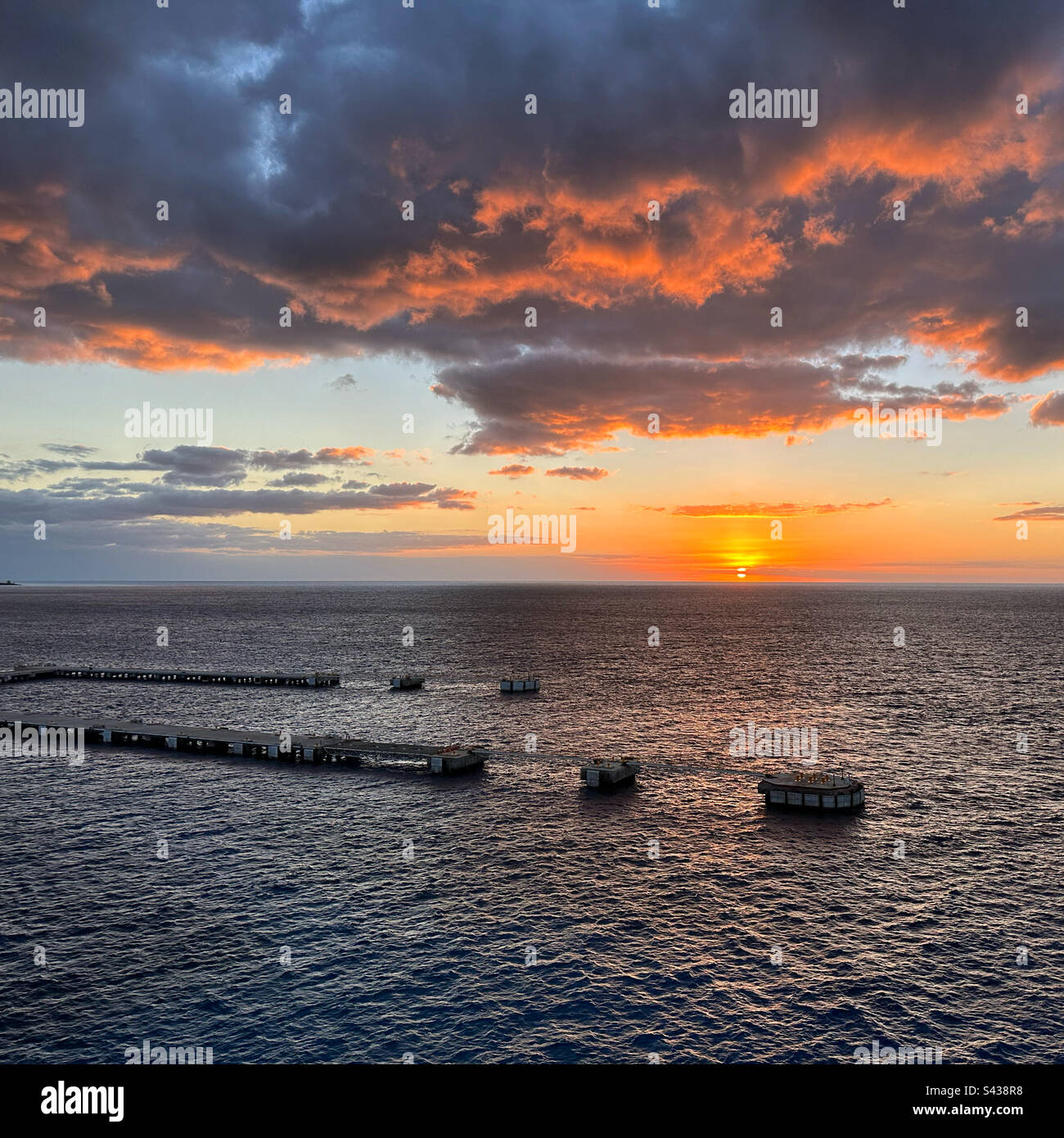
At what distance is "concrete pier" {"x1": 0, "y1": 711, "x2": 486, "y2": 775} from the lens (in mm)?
77938

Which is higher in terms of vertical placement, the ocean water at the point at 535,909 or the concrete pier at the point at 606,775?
the concrete pier at the point at 606,775

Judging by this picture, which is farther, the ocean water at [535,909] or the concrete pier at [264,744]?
the concrete pier at [264,744]

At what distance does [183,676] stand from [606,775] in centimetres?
10318

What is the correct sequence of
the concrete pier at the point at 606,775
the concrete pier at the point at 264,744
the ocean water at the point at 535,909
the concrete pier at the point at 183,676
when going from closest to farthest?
1. the ocean water at the point at 535,909
2. the concrete pier at the point at 606,775
3. the concrete pier at the point at 264,744
4. the concrete pier at the point at 183,676

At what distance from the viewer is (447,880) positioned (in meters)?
48.6

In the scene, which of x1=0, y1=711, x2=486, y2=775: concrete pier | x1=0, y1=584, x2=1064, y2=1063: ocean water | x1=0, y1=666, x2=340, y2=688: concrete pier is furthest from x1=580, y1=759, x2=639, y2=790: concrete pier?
x1=0, y1=666, x2=340, y2=688: concrete pier

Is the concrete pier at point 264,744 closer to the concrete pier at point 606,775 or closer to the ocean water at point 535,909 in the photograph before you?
the ocean water at point 535,909

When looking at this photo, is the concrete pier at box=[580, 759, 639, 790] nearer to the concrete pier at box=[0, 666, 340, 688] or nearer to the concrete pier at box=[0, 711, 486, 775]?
the concrete pier at box=[0, 711, 486, 775]

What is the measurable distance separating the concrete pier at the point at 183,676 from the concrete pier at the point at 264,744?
37983 mm

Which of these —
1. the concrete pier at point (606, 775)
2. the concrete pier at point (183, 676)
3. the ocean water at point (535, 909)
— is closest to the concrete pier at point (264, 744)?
the ocean water at point (535, 909)

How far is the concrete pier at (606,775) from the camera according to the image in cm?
6894

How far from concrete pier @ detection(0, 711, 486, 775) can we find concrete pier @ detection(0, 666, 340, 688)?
125 feet
